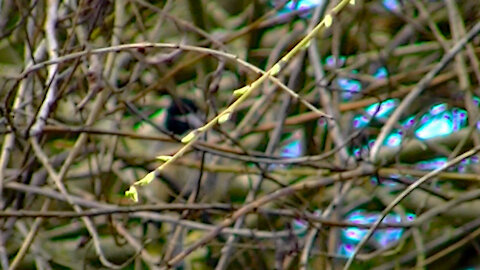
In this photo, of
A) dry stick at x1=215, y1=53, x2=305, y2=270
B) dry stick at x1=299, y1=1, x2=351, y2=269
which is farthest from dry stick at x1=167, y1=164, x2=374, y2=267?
dry stick at x1=215, y1=53, x2=305, y2=270

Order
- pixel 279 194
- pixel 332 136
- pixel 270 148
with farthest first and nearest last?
pixel 270 148 < pixel 332 136 < pixel 279 194

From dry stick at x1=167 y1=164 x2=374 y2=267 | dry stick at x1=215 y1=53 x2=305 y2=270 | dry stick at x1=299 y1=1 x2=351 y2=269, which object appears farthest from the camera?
dry stick at x1=215 y1=53 x2=305 y2=270

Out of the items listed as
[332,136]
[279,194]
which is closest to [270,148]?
[332,136]

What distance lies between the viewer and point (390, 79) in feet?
10.7

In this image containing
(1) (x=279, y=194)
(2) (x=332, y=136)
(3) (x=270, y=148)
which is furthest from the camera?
(3) (x=270, y=148)

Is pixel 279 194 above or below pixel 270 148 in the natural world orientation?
below

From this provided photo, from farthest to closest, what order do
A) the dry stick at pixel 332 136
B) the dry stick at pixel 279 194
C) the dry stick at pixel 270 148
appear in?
the dry stick at pixel 270 148
the dry stick at pixel 332 136
the dry stick at pixel 279 194

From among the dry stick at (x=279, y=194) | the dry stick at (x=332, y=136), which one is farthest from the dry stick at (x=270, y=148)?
the dry stick at (x=279, y=194)

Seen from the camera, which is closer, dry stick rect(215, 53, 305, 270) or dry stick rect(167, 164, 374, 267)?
dry stick rect(167, 164, 374, 267)

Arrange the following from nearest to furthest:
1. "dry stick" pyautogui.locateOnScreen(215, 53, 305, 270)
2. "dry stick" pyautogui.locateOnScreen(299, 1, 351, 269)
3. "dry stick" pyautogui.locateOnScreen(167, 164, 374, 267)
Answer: "dry stick" pyautogui.locateOnScreen(167, 164, 374, 267)
"dry stick" pyautogui.locateOnScreen(299, 1, 351, 269)
"dry stick" pyautogui.locateOnScreen(215, 53, 305, 270)

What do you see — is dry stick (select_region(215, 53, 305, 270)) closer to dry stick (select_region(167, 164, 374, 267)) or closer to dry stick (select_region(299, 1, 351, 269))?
dry stick (select_region(299, 1, 351, 269))

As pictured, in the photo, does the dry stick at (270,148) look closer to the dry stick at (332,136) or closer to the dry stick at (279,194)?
the dry stick at (332,136)

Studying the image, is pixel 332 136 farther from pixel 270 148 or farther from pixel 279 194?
pixel 279 194

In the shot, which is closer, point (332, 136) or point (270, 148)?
point (332, 136)
